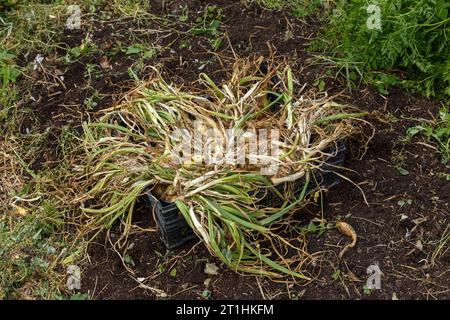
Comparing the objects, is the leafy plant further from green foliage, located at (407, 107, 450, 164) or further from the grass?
green foliage, located at (407, 107, 450, 164)

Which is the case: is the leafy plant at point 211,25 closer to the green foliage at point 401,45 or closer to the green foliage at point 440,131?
the green foliage at point 401,45

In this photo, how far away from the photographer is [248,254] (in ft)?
8.25

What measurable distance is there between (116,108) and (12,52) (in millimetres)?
1085

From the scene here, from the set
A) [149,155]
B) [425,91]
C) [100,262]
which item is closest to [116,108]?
[149,155]

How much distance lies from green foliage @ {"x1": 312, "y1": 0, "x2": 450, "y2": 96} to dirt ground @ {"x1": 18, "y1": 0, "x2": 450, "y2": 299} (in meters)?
0.10

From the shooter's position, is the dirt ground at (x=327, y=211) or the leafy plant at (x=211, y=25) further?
the leafy plant at (x=211, y=25)

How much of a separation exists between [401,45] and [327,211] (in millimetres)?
952

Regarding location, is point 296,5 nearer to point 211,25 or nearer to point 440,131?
point 211,25

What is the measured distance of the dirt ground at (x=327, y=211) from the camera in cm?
246

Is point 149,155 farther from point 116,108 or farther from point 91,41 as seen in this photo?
point 91,41

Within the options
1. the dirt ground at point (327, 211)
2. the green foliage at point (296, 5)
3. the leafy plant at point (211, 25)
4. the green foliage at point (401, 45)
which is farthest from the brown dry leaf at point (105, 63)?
the green foliage at point (401, 45)

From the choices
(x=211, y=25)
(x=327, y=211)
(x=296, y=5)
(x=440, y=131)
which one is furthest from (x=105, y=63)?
(x=440, y=131)

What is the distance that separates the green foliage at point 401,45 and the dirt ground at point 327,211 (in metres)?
0.10

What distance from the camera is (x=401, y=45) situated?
300 centimetres
